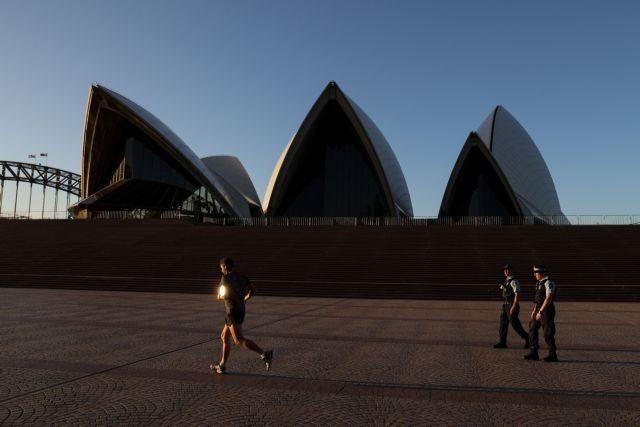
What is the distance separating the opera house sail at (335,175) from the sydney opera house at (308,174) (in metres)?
0.08

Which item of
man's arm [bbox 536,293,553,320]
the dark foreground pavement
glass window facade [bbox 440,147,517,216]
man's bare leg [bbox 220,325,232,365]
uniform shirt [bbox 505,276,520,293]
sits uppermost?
glass window facade [bbox 440,147,517,216]

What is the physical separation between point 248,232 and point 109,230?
837 centimetres

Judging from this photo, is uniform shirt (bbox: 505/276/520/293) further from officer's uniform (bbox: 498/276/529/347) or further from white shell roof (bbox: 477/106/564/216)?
white shell roof (bbox: 477/106/564/216)

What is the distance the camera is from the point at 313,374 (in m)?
5.49

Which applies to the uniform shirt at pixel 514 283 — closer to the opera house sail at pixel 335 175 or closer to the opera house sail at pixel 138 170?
the opera house sail at pixel 335 175

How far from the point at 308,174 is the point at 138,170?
14680 millimetres

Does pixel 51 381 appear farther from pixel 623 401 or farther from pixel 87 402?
pixel 623 401

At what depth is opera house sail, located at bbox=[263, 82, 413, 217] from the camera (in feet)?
126

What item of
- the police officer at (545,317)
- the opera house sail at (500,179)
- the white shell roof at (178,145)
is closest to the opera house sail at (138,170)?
the white shell roof at (178,145)

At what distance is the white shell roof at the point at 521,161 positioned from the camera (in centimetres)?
4269

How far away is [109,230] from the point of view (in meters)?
27.5

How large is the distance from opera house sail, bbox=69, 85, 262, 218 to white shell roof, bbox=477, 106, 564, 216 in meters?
24.1

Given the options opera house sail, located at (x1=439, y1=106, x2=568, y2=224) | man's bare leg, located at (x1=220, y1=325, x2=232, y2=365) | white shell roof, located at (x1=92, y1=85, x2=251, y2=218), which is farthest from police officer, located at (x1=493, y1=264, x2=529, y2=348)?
white shell roof, located at (x1=92, y1=85, x2=251, y2=218)

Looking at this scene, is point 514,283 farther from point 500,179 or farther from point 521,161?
point 521,161
